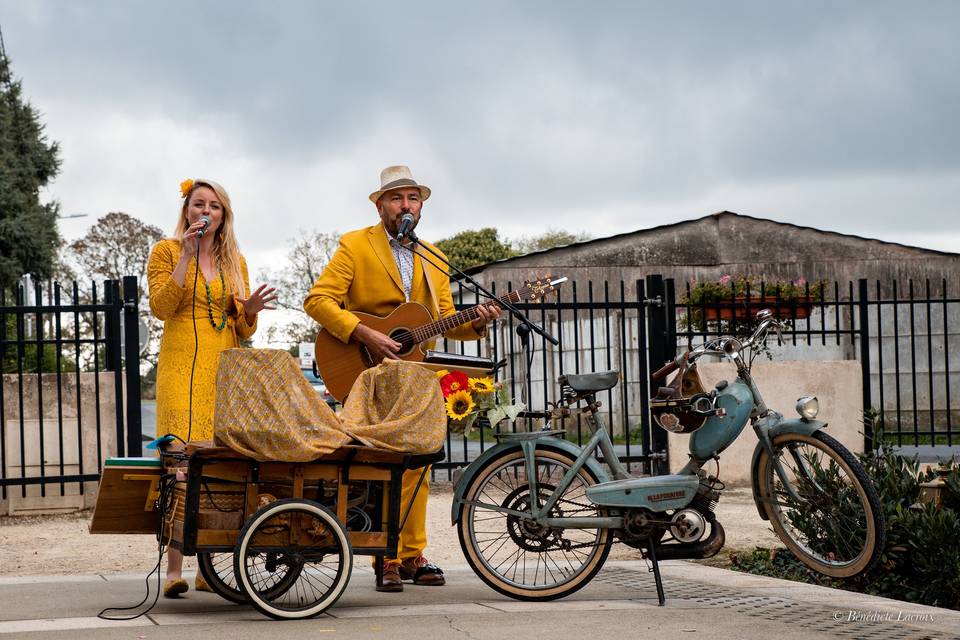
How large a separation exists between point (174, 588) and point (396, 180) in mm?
2401

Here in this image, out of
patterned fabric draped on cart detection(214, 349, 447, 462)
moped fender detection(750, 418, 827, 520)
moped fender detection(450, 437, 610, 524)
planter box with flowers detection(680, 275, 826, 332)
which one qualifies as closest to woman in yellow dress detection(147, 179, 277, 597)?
patterned fabric draped on cart detection(214, 349, 447, 462)

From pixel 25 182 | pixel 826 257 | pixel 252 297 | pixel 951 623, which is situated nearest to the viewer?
pixel 951 623

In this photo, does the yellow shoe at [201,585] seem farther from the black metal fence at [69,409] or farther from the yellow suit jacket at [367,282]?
the black metal fence at [69,409]

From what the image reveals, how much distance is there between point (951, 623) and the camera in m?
5.08

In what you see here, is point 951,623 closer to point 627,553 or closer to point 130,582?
point 627,553

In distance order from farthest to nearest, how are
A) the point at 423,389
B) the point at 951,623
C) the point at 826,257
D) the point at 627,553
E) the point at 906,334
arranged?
the point at 826,257, the point at 906,334, the point at 627,553, the point at 423,389, the point at 951,623

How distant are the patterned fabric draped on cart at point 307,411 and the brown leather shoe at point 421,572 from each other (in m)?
1.13

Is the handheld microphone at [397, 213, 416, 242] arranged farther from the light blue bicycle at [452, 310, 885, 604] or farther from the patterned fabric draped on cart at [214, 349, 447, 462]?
the light blue bicycle at [452, 310, 885, 604]

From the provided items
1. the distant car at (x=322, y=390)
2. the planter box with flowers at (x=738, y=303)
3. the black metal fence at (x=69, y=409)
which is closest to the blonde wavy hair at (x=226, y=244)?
the distant car at (x=322, y=390)


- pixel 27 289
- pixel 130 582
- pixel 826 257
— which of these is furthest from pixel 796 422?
pixel 826 257

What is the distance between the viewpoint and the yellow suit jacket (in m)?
6.43

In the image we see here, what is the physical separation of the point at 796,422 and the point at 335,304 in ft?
8.03

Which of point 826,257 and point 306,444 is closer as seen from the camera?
point 306,444

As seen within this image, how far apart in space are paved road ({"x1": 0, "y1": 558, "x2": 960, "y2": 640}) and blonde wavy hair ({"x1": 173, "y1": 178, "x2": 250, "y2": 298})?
1.62 m
